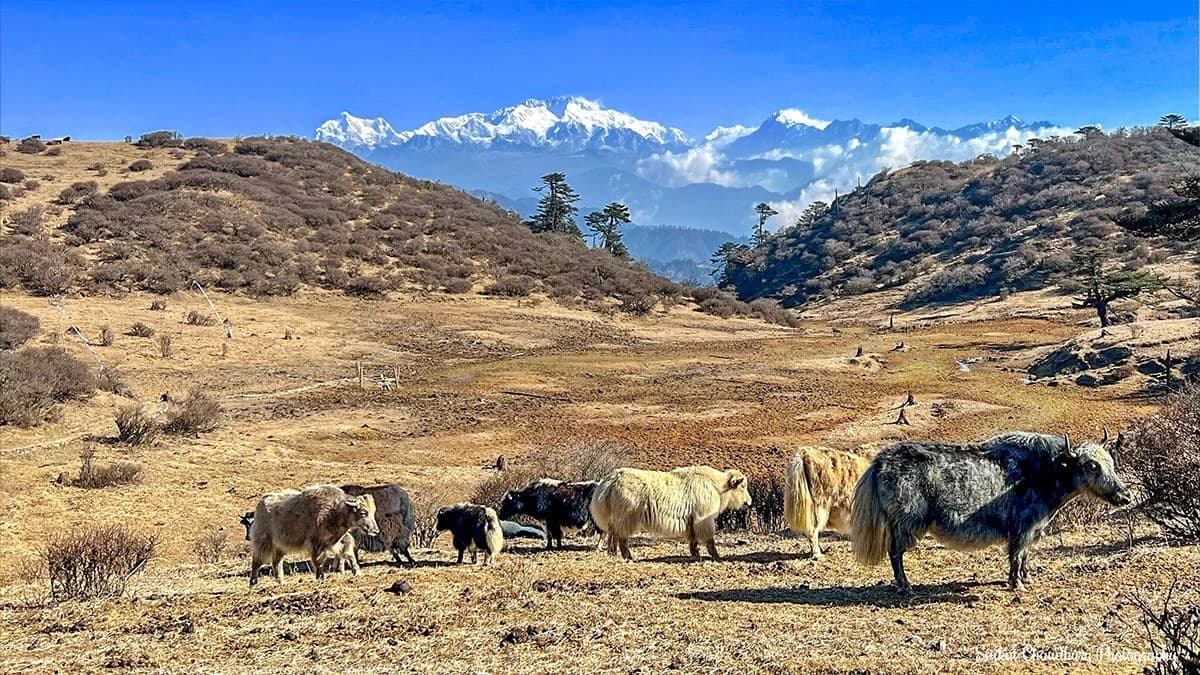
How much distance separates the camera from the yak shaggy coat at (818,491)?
33.2 ft

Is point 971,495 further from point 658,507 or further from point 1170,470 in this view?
point 658,507

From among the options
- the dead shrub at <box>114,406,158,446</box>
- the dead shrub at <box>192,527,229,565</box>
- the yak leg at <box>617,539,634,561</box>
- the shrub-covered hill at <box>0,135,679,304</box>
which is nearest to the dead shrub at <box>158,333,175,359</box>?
the shrub-covered hill at <box>0,135,679,304</box>

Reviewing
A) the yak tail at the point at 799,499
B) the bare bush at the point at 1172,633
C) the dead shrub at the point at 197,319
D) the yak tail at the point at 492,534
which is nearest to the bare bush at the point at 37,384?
the dead shrub at the point at 197,319

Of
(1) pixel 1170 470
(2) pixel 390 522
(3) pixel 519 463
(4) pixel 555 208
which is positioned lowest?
(3) pixel 519 463

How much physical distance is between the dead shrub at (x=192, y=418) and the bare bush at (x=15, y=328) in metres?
10.0

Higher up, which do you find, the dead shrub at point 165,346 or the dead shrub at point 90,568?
the dead shrub at point 165,346

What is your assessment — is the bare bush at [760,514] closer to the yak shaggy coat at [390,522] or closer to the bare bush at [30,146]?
the yak shaggy coat at [390,522]

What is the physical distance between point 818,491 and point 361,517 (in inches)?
223

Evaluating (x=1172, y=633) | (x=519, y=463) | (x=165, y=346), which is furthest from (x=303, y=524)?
(x=165, y=346)

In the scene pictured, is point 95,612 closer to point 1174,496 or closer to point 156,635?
point 156,635

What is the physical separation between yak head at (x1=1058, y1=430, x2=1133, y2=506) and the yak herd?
0.01m

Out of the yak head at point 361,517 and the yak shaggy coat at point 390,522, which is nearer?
A: the yak head at point 361,517

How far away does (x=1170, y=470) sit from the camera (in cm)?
884

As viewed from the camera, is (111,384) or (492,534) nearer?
(492,534)
